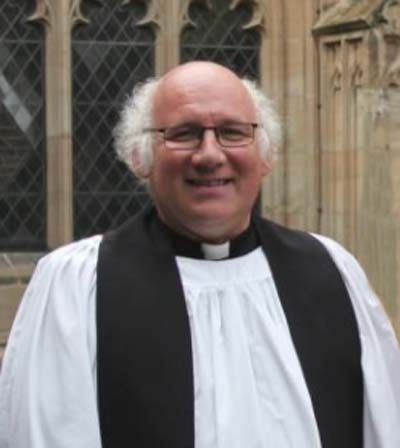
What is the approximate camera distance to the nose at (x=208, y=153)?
2355 millimetres

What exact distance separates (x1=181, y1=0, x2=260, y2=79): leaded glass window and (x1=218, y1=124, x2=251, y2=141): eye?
5590mm

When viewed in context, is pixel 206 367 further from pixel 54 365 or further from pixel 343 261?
pixel 343 261

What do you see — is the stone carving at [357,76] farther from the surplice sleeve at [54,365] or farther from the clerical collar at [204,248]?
the surplice sleeve at [54,365]

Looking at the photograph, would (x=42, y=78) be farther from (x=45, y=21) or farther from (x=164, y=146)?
(x=164, y=146)

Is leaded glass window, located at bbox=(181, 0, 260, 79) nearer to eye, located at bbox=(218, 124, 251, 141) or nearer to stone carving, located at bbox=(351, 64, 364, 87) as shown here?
stone carving, located at bbox=(351, 64, 364, 87)

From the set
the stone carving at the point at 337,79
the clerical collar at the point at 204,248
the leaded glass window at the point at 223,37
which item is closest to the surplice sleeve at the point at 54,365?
the clerical collar at the point at 204,248

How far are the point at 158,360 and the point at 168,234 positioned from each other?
245mm

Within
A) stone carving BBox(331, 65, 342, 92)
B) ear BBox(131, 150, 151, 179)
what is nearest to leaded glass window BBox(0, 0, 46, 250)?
stone carving BBox(331, 65, 342, 92)

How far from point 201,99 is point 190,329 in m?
0.44

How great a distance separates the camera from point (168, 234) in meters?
2.50

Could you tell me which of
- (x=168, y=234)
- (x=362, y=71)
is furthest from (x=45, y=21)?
(x=168, y=234)

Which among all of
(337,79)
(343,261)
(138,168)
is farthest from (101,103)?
(138,168)

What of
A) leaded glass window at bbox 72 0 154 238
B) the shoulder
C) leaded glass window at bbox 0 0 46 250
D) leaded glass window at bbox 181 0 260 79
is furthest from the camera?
leaded glass window at bbox 181 0 260 79

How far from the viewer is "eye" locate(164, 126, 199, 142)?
2381 mm
